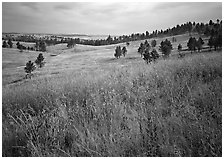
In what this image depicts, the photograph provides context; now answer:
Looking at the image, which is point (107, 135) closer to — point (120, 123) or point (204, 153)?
point (120, 123)

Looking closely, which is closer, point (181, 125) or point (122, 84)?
point (181, 125)

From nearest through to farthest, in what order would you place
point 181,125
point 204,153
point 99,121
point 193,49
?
1. point 204,153
2. point 181,125
3. point 99,121
4. point 193,49

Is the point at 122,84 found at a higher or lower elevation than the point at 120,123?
higher

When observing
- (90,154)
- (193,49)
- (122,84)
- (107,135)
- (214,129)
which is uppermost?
(193,49)

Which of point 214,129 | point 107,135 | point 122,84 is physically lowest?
point 107,135

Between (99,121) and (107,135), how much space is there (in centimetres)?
39

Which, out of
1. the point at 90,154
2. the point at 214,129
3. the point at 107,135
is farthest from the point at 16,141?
the point at 214,129

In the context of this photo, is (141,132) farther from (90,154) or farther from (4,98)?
(4,98)

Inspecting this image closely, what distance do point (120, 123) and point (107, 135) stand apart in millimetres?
300

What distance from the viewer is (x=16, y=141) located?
2354 millimetres

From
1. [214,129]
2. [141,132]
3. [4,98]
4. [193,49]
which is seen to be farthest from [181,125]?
[193,49]

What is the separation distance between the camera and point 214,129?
2039 millimetres

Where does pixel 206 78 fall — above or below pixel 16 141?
above

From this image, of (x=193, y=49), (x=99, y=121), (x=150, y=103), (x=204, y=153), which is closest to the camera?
(x=204, y=153)
